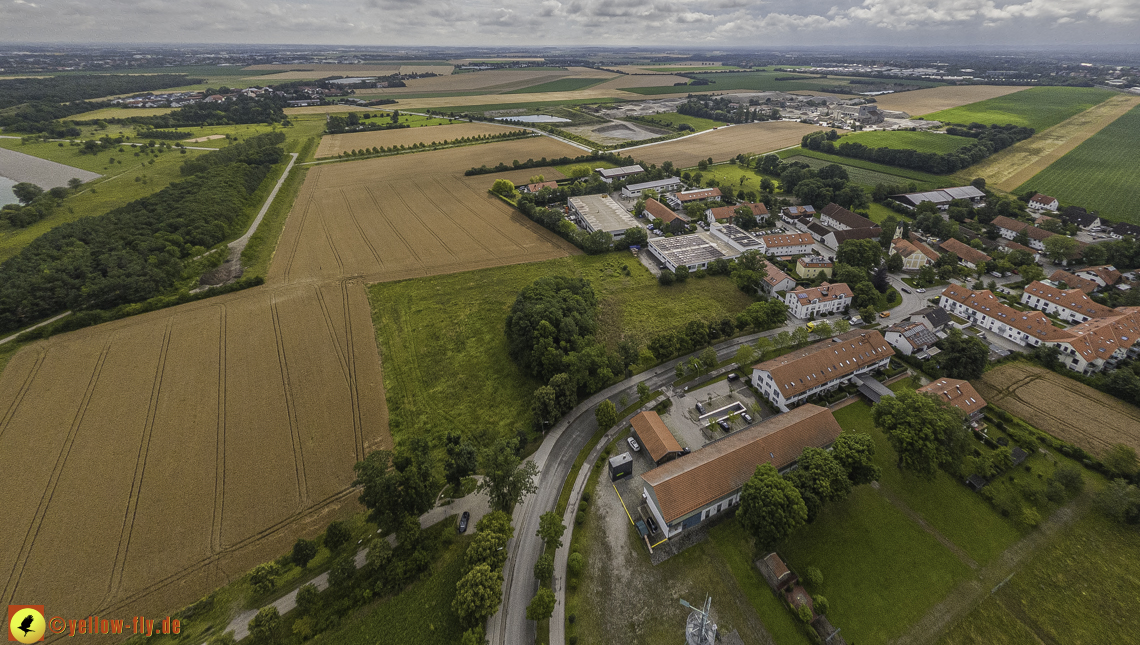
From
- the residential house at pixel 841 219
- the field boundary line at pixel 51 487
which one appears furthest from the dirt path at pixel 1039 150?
the field boundary line at pixel 51 487

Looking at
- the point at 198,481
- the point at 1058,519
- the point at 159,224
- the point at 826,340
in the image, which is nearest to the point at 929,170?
the point at 826,340

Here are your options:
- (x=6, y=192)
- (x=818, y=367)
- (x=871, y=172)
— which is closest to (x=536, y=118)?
(x=871, y=172)

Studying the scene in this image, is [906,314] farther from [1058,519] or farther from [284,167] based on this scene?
[284,167]

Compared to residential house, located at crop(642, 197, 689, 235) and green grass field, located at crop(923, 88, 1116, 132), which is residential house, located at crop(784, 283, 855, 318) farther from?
green grass field, located at crop(923, 88, 1116, 132)

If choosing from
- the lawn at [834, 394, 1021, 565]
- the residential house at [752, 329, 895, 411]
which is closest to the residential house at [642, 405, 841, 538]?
the residential house at [752, 329, 895, 411]

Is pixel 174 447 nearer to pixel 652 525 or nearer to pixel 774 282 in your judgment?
pixel 652 525

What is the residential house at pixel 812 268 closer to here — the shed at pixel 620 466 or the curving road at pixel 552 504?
the curving road at pixel 552 504
